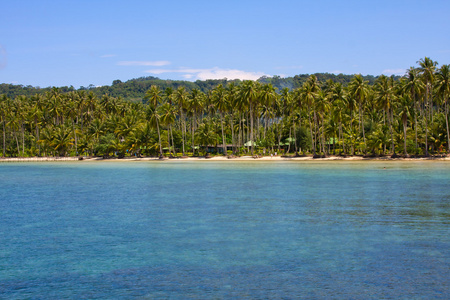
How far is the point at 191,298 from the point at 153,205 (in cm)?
2169

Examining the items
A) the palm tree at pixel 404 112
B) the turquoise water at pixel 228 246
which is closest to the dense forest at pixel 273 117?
the palm tree at pixel 404 112

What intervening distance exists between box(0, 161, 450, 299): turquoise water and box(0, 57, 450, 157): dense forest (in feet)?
191

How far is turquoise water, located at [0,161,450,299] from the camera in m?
15.3

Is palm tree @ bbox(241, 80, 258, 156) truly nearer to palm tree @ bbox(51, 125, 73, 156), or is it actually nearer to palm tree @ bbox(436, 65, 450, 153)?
palm tree @ bbox(436, 65, 450, 153)

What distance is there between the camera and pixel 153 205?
3547 centimetres

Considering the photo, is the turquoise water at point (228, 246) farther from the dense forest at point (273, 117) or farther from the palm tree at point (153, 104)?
the palm tree at point (153, 104)

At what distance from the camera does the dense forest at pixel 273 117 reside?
93.4m

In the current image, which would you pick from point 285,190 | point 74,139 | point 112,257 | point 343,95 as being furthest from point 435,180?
point 74,139

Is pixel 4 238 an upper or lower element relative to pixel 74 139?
lower

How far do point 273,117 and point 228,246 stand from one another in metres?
105

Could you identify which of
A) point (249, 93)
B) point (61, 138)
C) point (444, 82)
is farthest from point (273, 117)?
point (61, 138)

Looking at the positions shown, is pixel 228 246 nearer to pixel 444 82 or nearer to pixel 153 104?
pixel 444 82

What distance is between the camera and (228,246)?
21.1 meters

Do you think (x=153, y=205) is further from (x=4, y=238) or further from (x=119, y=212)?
(x=4, y=238)
